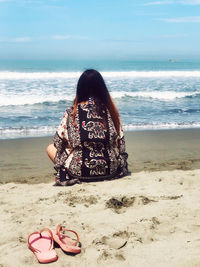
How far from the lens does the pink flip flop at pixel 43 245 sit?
2.38m

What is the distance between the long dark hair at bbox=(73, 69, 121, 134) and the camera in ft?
12.7

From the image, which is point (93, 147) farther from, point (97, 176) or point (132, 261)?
point (132, 261)

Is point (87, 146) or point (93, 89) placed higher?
point (93, 89)

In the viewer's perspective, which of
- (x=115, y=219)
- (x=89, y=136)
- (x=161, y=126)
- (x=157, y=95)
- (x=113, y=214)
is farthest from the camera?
(x=157, y=95)

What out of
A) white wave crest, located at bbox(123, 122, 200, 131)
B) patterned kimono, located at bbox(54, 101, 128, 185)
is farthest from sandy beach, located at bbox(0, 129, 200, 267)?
white wave crest, located at bbox(123, 122, 200, 131)

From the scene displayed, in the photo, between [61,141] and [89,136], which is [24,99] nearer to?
[61,141]

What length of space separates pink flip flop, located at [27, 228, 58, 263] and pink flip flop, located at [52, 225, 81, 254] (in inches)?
2.0

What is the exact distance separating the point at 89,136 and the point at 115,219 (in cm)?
111

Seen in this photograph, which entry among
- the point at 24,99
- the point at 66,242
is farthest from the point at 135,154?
the point at 24,99

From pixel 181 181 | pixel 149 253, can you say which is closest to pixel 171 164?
pixel 181 181

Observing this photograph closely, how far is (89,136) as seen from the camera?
3.81 metres

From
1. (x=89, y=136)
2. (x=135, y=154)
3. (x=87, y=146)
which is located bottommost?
(x=135, y=154)

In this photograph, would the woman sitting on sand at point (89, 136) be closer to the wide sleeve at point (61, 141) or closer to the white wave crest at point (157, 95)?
the wide sleeve at point (61, 141)

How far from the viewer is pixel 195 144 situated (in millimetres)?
6699
